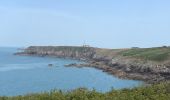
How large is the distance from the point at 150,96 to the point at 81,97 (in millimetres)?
4163

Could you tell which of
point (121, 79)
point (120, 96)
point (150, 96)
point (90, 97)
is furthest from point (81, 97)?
point (121, 79)

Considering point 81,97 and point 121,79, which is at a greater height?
point 81,97

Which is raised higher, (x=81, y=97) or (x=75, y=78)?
(x=81, y=97)

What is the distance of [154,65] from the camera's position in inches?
3765

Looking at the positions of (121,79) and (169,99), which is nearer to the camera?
(169,99)

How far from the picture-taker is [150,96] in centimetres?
2348

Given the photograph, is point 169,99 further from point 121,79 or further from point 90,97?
point 121,79

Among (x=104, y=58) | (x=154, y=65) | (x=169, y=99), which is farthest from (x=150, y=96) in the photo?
(x=104, y=58)

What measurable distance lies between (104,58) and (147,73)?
2307 inches

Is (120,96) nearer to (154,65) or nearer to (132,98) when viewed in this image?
(132,98)

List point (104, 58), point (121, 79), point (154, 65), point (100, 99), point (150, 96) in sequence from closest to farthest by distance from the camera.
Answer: point (100, 99) < point (150, 96) < point (121, 79) < point (154, 65) < point (104, 58)

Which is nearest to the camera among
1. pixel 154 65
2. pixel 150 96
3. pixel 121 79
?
pixel 150 96

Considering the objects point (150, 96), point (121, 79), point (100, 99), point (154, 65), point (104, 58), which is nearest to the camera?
point (100, 99)

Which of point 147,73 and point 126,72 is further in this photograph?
point 126,72
